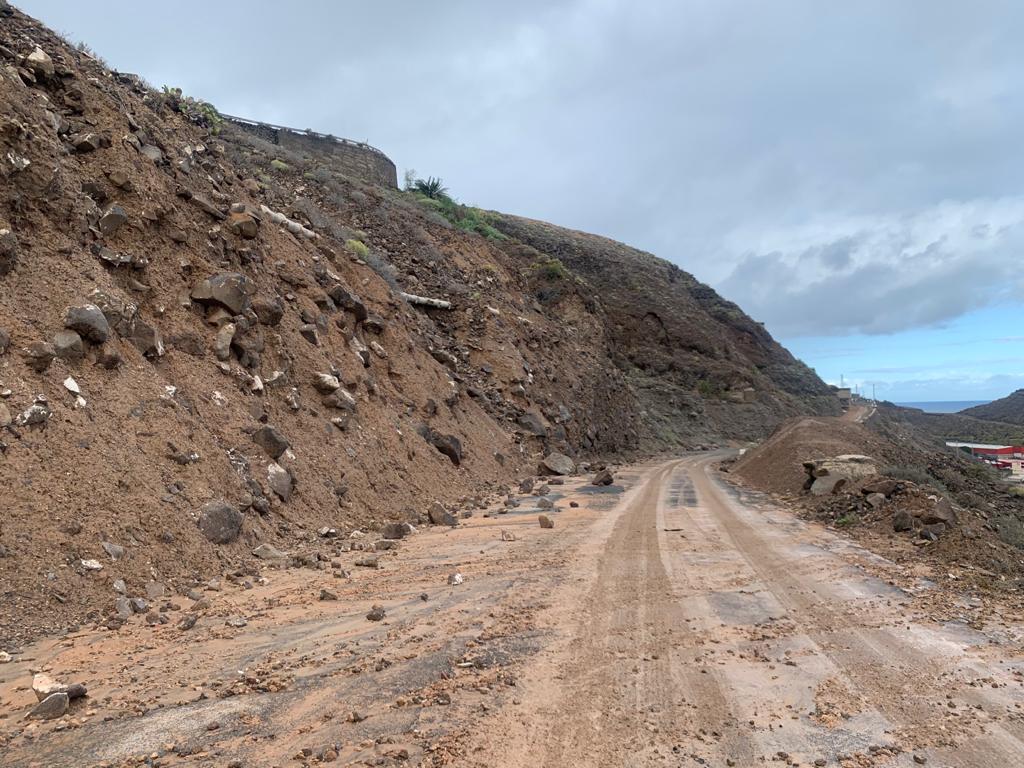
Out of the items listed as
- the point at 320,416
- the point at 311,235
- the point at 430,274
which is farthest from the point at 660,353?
the point at 320,416

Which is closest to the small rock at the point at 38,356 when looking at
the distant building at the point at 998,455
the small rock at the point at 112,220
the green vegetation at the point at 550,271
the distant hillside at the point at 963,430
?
the small rock at the point at 112,220

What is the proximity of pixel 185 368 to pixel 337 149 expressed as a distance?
2882cm

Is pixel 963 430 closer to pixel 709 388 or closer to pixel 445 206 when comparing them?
pixel 709 388

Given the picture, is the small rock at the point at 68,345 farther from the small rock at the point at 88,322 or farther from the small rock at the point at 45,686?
the small rock at the point at 45,686

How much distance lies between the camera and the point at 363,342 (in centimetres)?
1469

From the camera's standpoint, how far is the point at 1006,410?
104 m

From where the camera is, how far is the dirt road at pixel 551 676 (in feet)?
11.0

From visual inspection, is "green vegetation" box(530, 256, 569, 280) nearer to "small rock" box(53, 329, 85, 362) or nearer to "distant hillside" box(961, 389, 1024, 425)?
"small rock" box(53, 329, 85, 362)

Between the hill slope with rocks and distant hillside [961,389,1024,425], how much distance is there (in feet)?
327

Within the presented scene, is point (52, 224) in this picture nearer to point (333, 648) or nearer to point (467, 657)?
point (333, 648)

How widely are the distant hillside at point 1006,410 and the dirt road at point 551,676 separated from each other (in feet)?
342

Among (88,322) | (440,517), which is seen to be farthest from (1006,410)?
(88,322)

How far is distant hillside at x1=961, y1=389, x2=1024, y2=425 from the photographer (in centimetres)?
9422

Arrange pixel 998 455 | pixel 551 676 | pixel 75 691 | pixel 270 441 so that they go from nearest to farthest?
1. pixel 75 691
2. pixel 551 676
3. pixel 270 441
4. pixel 998 455
